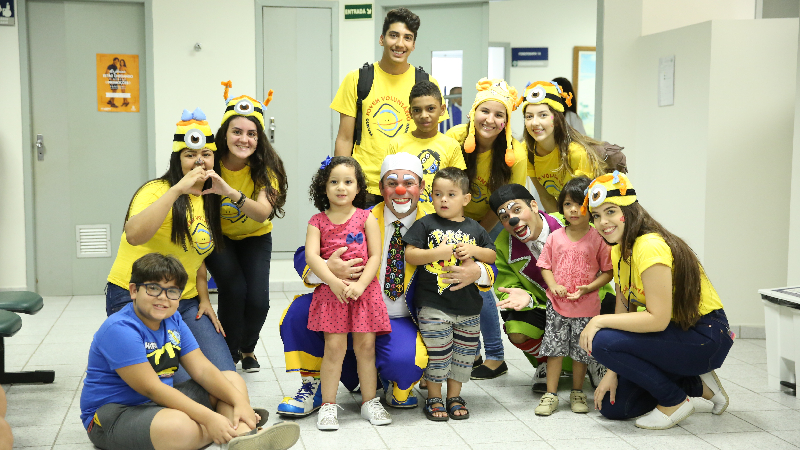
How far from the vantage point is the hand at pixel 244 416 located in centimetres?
246

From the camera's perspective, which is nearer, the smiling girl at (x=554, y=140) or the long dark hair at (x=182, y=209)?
the long dark hair at (x=182, y=209)

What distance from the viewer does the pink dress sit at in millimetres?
2754

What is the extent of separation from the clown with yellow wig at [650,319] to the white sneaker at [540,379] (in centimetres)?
46

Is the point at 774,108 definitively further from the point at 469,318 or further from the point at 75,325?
the point at 75,325

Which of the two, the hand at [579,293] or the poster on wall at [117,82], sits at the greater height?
the poster on wall at [117,82]

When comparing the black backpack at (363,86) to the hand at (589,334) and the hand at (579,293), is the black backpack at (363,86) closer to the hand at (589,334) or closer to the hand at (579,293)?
the hand at (579,293)

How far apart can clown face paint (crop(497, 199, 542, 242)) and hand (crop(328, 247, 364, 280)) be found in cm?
76

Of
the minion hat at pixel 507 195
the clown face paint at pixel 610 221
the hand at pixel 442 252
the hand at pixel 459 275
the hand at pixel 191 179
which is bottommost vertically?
the hand at pixel 459 275

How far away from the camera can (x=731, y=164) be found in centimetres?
423

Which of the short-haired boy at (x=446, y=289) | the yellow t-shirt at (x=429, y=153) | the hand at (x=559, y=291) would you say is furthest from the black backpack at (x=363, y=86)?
the hand at (x=559, y=291)

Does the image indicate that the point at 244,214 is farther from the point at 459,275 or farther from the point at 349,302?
the point at 459,275

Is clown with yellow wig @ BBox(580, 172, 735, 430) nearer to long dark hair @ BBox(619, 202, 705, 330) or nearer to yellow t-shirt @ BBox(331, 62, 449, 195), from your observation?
long dark hair @ BBox(619, 202, 705, 330)

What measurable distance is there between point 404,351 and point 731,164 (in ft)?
8.41

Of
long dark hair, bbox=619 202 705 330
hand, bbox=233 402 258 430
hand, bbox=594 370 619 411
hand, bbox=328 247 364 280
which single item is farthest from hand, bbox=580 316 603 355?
hand, bbox=233 402 258 430
